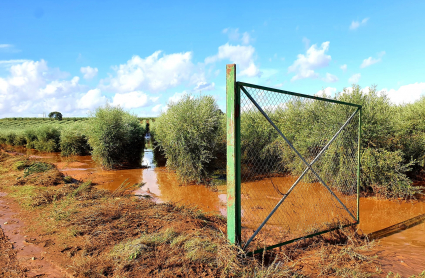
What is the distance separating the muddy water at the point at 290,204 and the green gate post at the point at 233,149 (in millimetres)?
2570

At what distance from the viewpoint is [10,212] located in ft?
21.7

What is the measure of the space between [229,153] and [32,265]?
345 centimetres

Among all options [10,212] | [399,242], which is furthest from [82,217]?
[399,242]

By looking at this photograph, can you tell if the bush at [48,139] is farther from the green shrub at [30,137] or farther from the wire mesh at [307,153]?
the wire mesh at [307,153]

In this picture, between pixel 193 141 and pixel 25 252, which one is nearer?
pixel 25 252

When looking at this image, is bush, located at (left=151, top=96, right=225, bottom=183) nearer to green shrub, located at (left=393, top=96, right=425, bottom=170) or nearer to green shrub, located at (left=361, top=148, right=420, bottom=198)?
green shrub, located at (left=361, top=148, right=420, bottom=198)

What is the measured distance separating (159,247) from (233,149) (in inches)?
76.3

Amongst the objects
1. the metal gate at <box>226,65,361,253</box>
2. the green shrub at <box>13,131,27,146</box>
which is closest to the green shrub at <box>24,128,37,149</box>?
the green shrub at <box>13,131,27,146</box>

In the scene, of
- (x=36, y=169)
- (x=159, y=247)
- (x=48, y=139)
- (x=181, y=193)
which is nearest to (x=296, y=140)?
(x=181, y=193)

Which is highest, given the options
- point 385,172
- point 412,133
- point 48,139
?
point 48,139

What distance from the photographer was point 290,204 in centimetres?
746

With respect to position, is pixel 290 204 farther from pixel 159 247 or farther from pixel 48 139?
pixel 48 139

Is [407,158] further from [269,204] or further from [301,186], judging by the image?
[269,204]

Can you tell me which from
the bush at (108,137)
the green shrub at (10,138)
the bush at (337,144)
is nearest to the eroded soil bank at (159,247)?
the bush at (337,144)
